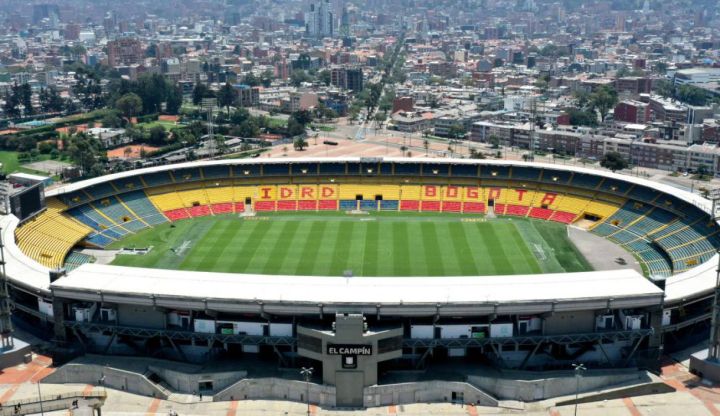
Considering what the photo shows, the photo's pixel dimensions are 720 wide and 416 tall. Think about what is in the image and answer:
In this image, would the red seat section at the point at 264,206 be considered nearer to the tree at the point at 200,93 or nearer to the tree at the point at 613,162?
the tree at the point at 613,162

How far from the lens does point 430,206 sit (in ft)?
280

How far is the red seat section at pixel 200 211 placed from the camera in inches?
3275

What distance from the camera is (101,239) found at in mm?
74312

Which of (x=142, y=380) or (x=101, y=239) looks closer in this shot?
(x=142, y=380)

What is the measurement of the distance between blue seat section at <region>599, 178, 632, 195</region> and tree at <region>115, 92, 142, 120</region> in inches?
4224

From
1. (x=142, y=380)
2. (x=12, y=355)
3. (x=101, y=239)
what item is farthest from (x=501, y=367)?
(x=101, y=239)


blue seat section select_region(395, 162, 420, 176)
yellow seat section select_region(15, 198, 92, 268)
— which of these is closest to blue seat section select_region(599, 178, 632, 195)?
blue seat section select_region(395, 162, 420, 176)

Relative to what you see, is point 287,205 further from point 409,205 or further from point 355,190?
point 409,205

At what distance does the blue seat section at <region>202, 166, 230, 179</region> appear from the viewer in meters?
87.3

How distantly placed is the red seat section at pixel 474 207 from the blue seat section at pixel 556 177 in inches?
314

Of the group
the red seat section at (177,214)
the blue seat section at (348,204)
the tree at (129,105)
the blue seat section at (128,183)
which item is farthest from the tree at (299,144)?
the red seat section at (177,214)

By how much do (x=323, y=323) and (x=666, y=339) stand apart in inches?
920

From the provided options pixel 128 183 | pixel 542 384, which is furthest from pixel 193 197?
pixel 542 384

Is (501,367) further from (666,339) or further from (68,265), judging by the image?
(68,265)
